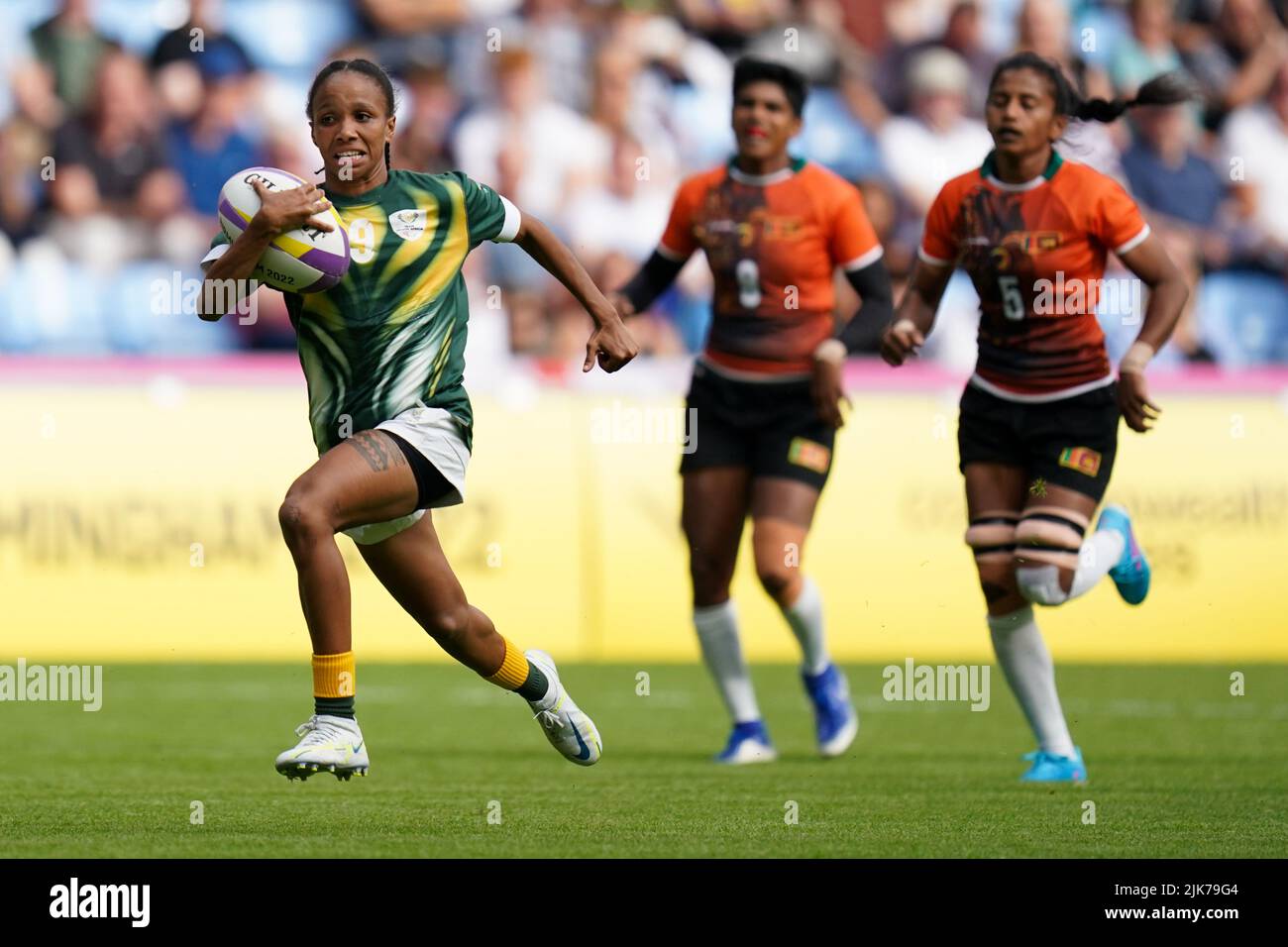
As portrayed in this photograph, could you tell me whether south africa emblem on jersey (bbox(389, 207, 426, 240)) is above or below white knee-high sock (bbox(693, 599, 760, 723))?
above

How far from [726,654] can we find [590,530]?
12.2 ft

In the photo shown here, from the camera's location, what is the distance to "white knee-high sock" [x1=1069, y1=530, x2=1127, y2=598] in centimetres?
828

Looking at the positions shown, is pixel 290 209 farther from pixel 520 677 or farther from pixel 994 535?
pixel 994 535

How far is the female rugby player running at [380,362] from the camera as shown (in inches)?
263

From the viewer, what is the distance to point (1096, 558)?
8.48m

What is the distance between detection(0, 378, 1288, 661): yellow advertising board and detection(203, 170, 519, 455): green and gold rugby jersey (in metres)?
5.90

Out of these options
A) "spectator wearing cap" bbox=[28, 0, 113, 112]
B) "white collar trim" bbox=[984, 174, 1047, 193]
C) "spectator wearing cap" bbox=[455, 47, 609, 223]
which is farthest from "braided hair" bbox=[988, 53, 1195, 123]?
"spectator wearing cap" bbox=[28, 0, 113, 112]

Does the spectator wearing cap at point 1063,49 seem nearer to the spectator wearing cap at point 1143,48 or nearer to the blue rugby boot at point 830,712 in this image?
the spectator wearing cap at point 1143,48

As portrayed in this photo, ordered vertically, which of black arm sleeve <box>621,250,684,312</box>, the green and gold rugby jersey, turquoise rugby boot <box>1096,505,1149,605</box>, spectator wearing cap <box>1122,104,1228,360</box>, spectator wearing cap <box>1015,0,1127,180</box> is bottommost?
turquoise rugby boot <box>1096,505,1149,605</box>

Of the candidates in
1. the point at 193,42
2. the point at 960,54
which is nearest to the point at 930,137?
the point at 960,54

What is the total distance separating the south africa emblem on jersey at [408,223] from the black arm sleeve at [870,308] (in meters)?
2.65

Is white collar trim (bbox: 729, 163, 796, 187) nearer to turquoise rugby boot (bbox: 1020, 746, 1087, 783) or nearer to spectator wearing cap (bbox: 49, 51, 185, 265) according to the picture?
turquoise rugby boot (bbox: 1020, 746, 1087, 783)

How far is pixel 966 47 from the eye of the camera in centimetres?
1722
